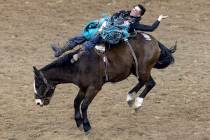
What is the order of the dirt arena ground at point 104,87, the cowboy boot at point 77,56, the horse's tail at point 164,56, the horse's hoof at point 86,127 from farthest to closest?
the horse's tail at point 164,56 → the dirt arena ground at point 104,87 → the horse's hoof at point 86,127 → the cowboy boot at point 77,56

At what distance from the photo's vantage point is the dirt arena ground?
9086mm

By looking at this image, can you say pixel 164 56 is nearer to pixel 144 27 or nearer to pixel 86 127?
pixel 144 27

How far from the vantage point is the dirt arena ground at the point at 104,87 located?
358 inches

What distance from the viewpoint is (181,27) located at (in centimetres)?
1611

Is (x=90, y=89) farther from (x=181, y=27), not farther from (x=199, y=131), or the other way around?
(x=181, y=27)

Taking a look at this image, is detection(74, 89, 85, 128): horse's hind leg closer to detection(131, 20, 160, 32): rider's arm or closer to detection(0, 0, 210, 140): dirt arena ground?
detection(0, 0, 210, 140): dirt arena ground

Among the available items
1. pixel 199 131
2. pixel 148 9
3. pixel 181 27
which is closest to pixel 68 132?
pixel 199 131

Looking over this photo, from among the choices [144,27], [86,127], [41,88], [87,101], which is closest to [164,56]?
[144,27]

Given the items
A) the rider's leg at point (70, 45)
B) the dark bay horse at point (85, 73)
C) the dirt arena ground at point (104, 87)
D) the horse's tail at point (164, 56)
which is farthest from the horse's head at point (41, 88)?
the horse's tail at point (164, 56)

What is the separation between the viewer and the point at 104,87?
442 inches

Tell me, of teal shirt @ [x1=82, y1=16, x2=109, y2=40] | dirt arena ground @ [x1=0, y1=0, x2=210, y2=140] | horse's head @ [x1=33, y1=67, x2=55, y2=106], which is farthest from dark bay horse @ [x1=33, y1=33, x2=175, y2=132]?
dirt arena ground @ [x1=0, y1=0, x2=210, y2=140]

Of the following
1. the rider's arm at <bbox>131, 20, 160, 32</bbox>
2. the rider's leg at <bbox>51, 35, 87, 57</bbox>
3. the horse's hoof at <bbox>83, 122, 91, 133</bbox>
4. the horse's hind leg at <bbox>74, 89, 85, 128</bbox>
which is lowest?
the horse's hoof at <bbox>83, 122, 91, 133</bbox>

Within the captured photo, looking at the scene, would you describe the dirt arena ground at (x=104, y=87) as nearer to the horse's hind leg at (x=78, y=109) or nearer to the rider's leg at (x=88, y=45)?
the horse's hind leg at (x=78, y=109)

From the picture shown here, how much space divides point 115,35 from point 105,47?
0.99 feet
